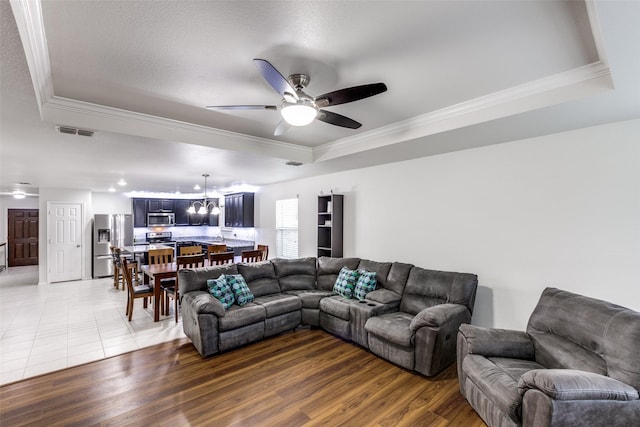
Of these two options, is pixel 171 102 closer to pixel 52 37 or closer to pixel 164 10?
pixel 52 37

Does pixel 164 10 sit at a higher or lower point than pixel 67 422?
higher

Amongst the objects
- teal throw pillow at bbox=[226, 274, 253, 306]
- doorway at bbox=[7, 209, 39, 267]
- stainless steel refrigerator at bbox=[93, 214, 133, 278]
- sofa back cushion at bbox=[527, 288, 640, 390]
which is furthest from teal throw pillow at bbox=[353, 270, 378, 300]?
doorway at bbox=[7, 209, 39, 267]

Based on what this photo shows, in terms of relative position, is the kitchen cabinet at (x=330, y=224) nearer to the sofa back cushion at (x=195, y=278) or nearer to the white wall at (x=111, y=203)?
the sofa back cushion at (x=195, y=278)

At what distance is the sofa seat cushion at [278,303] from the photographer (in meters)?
3.94

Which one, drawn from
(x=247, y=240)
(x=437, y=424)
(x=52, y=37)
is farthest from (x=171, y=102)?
(x=247, y=240)

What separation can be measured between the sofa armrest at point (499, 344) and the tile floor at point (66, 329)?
3.67 metres

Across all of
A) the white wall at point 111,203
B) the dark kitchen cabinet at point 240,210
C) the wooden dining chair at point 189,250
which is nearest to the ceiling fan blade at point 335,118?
the wooden dining chair at point 189,250

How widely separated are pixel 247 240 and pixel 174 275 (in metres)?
3.93

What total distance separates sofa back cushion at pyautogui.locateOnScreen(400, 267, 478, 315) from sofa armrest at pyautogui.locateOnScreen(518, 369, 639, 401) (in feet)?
5.03

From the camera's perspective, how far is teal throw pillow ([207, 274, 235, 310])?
12.6ft

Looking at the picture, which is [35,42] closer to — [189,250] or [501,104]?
[501,104]

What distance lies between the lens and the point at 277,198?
7.34 metres

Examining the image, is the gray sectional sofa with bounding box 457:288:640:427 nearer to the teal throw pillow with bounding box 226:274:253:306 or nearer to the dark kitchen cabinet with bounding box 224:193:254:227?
the teal throw pillow with bounding box 226:274:253:306

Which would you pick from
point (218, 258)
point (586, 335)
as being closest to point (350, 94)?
point (586, 335)
